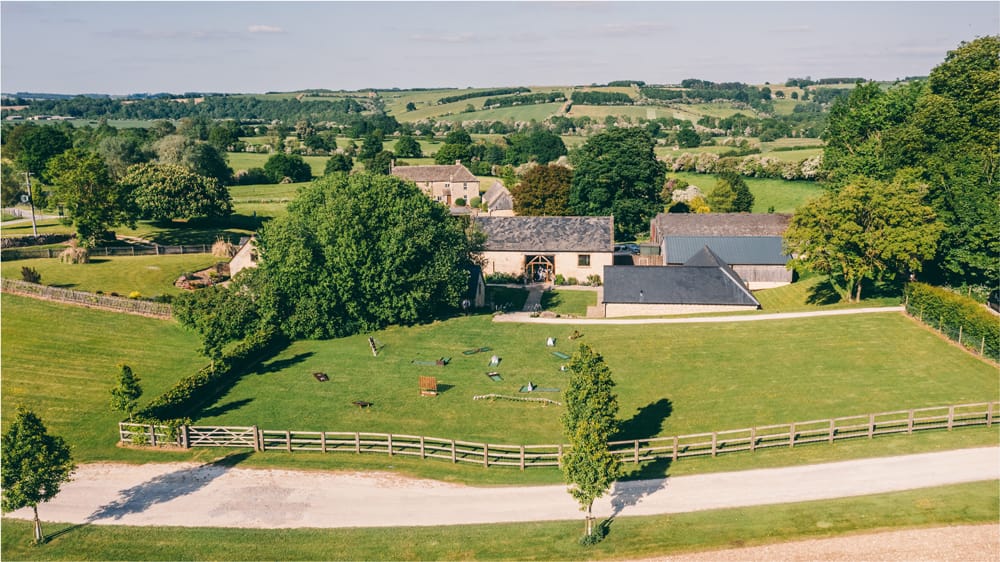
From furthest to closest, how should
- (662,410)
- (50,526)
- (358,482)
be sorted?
(662,410), (358,482), (50,526)

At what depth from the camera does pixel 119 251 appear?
230 ft

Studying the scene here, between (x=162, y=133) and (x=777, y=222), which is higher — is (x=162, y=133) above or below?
above

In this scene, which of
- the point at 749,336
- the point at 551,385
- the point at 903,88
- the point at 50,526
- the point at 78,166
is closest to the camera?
the point at 50,526

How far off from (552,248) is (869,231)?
2900cm

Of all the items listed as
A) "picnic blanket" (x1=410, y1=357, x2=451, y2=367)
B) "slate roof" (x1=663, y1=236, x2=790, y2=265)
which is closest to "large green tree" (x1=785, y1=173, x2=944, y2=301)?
"slate roof" (x1=663, y1=236, x2=790, y2=265)

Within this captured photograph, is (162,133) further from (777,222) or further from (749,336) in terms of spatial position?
(749,336)

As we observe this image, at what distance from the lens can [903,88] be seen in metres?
66.7

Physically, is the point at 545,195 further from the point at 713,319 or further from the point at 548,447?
the point at 548,447

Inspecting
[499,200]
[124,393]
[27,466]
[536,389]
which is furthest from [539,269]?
[27,466]

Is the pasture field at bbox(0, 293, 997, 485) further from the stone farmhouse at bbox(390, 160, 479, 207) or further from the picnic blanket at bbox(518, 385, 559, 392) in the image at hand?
the stone farmhouse at bbox(390, 160, 479, 207)

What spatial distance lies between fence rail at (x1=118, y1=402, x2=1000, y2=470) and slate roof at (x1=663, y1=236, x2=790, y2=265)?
108ft

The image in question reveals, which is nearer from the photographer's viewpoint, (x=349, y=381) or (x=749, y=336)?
(x=349, y=381)

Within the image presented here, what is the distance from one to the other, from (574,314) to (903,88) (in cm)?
4103

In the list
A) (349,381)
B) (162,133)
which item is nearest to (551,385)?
(349,381)
